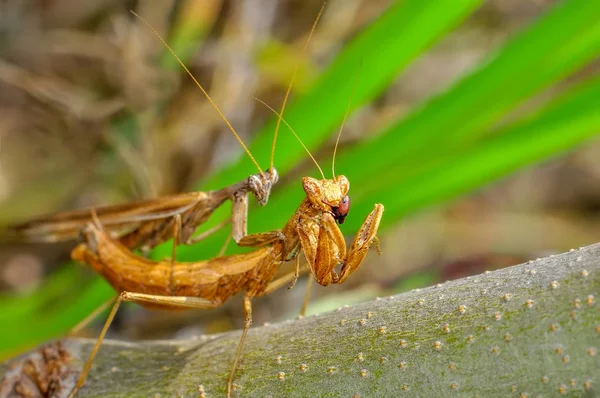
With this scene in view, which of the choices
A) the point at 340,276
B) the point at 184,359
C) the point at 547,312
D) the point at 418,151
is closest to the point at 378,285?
the point at 418,151

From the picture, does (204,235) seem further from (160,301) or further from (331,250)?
(331,250)

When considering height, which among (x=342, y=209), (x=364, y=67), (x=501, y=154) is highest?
(x=364, y=67)

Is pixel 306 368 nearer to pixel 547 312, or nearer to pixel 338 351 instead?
pixel 338 351

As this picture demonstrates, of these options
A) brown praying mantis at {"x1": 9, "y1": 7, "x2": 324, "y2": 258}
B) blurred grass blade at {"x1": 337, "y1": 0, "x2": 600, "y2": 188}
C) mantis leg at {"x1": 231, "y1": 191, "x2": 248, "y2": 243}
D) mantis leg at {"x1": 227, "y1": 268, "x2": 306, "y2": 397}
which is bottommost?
mantis leg at {"x1": 227, "y1": 268, "x2": 306, "y2": 397}

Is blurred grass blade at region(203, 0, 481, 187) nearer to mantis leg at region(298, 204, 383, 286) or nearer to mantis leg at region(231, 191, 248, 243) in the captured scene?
mantis leg at region(231, 191, 248, 243)

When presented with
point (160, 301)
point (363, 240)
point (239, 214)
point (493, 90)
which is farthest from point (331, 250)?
point (493, 90)

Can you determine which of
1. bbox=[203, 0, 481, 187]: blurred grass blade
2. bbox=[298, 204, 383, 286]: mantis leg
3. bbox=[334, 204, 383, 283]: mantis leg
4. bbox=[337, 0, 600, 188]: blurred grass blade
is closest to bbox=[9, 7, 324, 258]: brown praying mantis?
bbox=[298, 204, 383, 286]: mantis leg

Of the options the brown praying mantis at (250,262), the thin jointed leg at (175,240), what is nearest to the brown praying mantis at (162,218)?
the thin jointed leg at (175,240)
